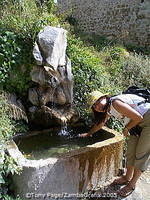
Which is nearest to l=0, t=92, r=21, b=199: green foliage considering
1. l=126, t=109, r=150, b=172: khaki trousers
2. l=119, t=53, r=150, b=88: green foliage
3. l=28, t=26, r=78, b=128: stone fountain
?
l=28, t=26, r=78, b=128: stone fountain

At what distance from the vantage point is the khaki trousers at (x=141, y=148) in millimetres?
4082

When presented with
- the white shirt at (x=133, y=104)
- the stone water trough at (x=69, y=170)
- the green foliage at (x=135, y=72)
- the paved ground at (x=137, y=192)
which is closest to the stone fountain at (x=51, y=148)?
the stone water trough at (x=69, y=170)

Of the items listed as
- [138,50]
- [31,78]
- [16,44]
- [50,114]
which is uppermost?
[16,44]

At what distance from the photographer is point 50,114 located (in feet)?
17.6

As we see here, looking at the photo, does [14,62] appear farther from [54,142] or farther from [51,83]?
[54,142]

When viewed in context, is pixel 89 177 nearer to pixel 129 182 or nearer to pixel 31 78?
pixel 129 182

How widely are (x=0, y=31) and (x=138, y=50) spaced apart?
20.6 ft

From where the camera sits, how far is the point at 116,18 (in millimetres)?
11984

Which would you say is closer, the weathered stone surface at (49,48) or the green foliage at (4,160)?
the green foliage at (4,160)

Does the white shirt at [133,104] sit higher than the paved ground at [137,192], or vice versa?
the white shirt at [133,104]

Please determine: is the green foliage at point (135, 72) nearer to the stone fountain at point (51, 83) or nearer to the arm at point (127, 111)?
the stone fountain at point (51, 83)

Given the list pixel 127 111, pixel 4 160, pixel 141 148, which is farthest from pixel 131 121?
pixel 4 160

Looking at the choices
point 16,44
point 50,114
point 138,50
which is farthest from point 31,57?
point 138,50

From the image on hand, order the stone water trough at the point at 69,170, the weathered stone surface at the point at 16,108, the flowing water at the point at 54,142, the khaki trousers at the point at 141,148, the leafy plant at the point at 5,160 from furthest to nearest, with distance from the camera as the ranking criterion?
the weathered stone surface at the point at 16,108 → the flowing water at the point at 54,142 → the khaki trousers at the point at 141,148 → the stone water trough at the point at 69,170 → the leafy plant at the point at 5,160
